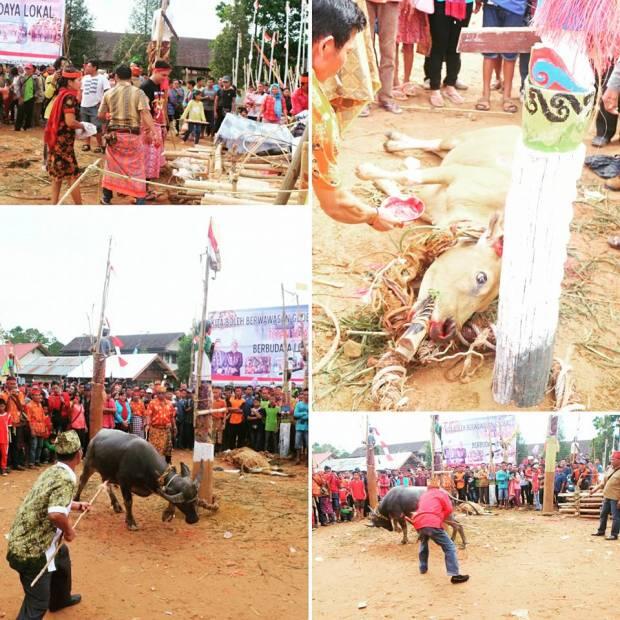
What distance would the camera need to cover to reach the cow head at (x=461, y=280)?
13.3 feet

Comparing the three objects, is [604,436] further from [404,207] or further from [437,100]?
[437,100]

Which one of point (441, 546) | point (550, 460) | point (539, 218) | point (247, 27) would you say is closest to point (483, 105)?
point (539, 218)

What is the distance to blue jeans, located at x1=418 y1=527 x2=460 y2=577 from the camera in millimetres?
4406

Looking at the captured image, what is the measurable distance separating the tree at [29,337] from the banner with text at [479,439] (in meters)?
2.08

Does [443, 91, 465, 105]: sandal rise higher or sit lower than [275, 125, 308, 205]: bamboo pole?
higher

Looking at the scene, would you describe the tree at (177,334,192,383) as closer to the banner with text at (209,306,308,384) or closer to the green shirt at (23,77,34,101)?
the banner with text at (209,306,308,384)

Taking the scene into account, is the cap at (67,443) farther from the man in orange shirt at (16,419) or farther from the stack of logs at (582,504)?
the stack of logs at (582,504)

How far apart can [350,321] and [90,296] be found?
141 cm

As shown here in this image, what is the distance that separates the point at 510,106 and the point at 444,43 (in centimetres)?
46

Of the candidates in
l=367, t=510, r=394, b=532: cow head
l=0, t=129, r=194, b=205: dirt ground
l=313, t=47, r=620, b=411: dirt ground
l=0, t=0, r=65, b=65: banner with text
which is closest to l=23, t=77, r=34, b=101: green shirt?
l=0, t=0, r=65, b=65: banner with text

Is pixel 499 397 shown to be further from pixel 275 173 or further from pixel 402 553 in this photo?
pixel 275 173

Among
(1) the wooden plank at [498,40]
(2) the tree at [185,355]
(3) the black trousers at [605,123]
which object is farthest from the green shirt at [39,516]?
(3) the black trousers at [605,123]

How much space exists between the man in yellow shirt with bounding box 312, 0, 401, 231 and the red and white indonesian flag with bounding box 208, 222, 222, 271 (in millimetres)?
705

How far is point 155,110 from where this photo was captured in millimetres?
4645
